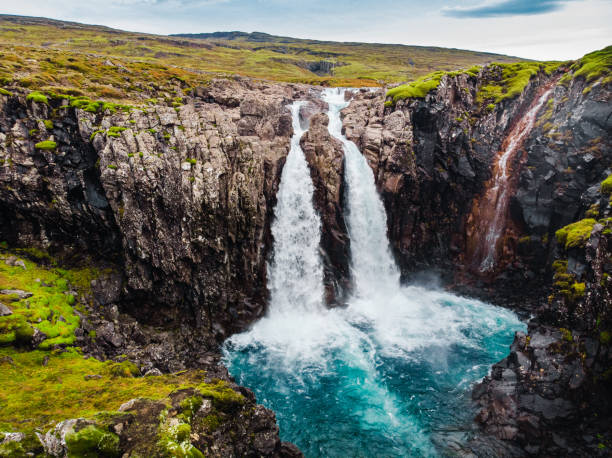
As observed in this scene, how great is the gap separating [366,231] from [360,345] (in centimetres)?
1282

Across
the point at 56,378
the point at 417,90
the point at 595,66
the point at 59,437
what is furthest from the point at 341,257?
the point at 595,66

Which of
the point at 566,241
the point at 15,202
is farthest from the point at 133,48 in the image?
the point at 566,241

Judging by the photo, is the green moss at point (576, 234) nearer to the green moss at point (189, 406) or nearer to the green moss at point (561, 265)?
the green moss at point (561, 265)

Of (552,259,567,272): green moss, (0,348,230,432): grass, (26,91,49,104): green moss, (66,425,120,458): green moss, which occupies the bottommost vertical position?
(0,348,230,432): grass

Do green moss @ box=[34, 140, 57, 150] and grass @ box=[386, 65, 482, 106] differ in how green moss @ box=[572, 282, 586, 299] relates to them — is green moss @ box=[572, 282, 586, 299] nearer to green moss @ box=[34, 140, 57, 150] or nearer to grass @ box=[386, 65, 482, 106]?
grass @ box=[386, 65, 482, 106]

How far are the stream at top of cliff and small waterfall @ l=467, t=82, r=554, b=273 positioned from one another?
5.68 m

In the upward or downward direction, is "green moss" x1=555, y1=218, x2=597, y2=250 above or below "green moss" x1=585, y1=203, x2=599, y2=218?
below

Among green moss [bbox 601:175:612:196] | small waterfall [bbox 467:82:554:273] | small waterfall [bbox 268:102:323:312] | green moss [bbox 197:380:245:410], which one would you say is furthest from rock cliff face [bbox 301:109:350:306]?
green moss [bbox 601:175:612:196]

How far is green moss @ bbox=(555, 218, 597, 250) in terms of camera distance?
22297 millimetres

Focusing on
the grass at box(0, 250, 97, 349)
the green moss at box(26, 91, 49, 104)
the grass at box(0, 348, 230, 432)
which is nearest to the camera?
the grass at box(0, 348, 230, 432)

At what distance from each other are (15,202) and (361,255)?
3045 centimetres

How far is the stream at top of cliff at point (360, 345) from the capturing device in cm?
1991

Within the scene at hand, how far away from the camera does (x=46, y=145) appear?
24.5 meters

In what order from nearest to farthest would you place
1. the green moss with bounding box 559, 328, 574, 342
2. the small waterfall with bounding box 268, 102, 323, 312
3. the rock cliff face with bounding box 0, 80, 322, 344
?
the green moss with bounding box 559, 328, 574, 342, the rock cliff face with bounding box 0, 80, 322, 344, the small waterfall with bounding box 268, 102, 323, 312
